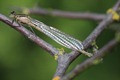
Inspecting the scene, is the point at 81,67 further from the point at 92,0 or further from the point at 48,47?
the point at 92,0

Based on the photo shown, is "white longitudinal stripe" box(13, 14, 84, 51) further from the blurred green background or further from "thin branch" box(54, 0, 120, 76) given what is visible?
the blurred green background

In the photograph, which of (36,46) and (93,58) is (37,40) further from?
(36,46)

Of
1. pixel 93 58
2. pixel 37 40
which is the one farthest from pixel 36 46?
pixel 93 58

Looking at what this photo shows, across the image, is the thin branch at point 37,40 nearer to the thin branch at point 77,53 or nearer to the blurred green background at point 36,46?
the thin branch at point 77,53

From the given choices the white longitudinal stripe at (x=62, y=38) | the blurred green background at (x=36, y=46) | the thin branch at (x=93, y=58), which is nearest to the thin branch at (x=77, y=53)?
the white longitudinal stripe at (x=62, y=38)

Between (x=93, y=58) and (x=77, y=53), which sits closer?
(x=93, y=58)

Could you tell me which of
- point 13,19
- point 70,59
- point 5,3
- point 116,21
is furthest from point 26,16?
point 5,3

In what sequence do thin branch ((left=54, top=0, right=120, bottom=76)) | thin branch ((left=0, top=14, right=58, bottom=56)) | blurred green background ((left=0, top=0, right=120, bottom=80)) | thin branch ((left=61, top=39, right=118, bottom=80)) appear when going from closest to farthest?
thin branch ((left=61, top=39, right=118, bottom=80)), thin branch ((left=54, top=0, right=120, bottom=76)), thin branch ((left=0, top=14, right=58, bottom=56)), blurred green background ((left=0, top=0, right=120, bottom=80))

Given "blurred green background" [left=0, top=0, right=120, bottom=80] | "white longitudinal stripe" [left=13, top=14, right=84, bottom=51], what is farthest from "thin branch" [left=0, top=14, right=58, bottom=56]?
"blurred green background" [left=0, top=0, right=120, bottom=80]
